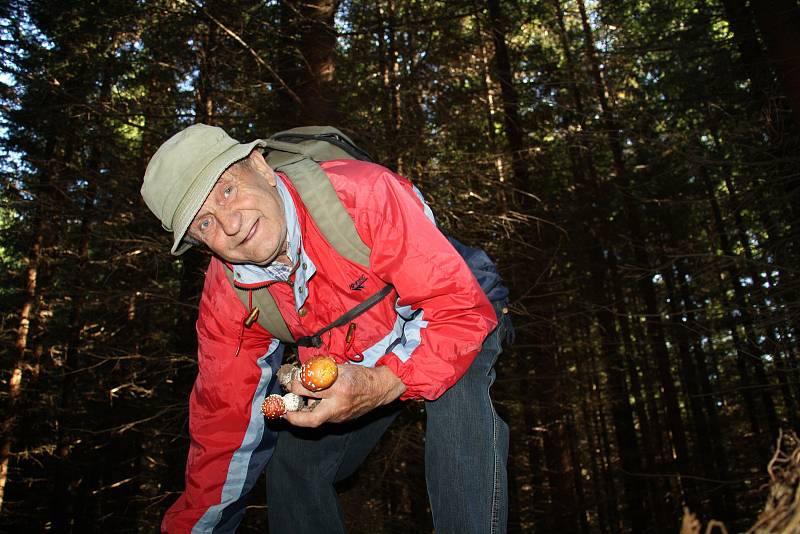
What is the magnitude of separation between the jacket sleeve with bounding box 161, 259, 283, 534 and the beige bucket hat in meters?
0.41

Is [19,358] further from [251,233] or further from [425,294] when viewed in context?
[425,294]

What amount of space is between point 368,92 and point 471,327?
5.73 m

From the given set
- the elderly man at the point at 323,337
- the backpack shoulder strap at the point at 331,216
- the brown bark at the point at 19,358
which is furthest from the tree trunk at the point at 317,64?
the brown bark at the point at 19,358

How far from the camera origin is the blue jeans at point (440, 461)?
2.16 meters

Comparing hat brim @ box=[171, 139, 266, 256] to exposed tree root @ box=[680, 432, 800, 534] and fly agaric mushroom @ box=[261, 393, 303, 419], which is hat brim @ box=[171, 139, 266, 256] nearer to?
fly agaric mushroom @ box=[261, 393, 303, 419]

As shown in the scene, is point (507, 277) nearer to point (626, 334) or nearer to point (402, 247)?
point (402, 247)

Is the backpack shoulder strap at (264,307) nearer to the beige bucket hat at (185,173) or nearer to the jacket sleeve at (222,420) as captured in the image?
the jacket sleeve at (222,420)

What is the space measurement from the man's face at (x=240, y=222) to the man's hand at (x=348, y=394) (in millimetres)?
647

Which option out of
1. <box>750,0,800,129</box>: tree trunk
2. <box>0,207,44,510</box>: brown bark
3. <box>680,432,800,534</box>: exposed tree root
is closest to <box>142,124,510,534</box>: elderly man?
<box>680,432,800,534</box>: exposed tree root

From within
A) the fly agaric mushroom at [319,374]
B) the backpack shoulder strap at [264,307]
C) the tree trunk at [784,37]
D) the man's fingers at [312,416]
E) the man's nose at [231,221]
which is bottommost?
the man's fingers at [312,416]

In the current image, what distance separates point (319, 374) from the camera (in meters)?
1.88

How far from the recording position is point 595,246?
52.3ft

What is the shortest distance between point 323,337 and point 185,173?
953 millimetres

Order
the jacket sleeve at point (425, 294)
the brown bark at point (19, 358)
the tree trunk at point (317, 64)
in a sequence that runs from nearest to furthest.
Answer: the jacket sleeve at point (425, 294) → the tree trunk at point (317, 64) → the brown bark at point (19, 358)
